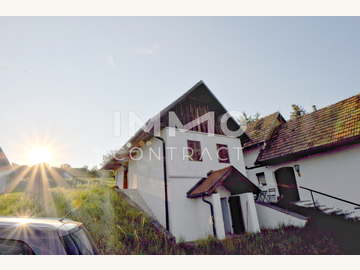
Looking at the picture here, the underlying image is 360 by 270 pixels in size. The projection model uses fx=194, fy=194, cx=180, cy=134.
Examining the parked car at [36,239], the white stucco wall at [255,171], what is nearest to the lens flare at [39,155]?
the parked car at [36,239]

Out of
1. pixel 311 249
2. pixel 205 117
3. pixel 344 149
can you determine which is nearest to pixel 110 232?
pixel 311 249

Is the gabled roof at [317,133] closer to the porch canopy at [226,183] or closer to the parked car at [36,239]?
the porch canopy at [226,183]

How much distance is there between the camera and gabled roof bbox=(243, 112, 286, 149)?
15539 mm

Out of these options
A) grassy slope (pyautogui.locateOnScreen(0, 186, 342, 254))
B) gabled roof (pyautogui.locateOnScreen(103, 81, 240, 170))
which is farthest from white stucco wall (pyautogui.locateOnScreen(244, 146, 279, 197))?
grassy slope (pyautogui.locateOnScreen(0, 186, 342, 254))

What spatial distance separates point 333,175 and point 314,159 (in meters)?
1.26

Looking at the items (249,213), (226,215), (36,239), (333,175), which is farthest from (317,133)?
(36,239)

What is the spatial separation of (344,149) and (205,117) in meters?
7.72

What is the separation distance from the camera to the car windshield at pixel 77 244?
261 centimetres

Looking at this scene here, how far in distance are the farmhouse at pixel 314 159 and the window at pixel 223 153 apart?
3.22 m

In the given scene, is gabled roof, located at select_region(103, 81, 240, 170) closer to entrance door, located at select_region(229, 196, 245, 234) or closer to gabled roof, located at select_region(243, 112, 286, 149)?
gabled roof, located at select_region(243, 112, 286, 149)

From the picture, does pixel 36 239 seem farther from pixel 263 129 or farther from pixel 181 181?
pixel 263 129

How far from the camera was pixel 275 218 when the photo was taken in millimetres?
10320

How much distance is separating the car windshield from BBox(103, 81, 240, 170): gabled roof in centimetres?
756
